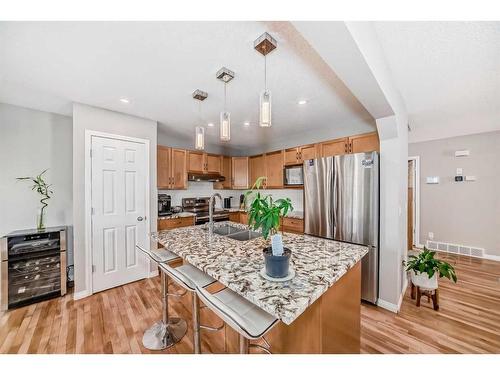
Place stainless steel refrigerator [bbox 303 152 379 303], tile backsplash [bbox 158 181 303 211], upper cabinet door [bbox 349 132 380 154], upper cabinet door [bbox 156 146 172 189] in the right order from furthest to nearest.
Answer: tile backsplash [bbox 158 181 303 211]
upper cabinet door [bbox 156 146 172 189]
upper cabinet door [bbox 349 132 380 154]
stainless steel refrigerator [bbox 303 152 379 303]

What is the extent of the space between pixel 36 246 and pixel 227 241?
240 centimetres

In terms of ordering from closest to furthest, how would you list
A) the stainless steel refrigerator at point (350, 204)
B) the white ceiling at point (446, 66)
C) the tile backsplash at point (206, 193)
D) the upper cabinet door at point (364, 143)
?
the white ceiling at point (446, 66), the stainless steel refrigerator at point (350, 204), the upper cabinet door at point (364, 143), the tile backsplash at point (206, 193)

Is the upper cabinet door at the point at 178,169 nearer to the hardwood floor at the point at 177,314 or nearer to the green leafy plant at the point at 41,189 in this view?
the green leafy plant at the point at 41,189

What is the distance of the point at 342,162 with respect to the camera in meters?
2.50

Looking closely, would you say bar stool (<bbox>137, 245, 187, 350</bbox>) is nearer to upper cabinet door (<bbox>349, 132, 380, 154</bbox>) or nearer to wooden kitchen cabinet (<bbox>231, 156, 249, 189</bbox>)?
upper cabinet door (<bbox>349, 132, 380, 154</bbox>)

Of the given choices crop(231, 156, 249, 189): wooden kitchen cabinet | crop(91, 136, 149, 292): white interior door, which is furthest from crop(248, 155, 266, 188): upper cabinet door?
crop(91, 136, 149, 292): white interior door

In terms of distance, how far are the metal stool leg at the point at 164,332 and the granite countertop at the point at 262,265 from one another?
46 centimetres

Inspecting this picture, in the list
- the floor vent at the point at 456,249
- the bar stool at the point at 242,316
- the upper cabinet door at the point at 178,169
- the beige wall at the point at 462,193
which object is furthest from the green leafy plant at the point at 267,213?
the floor vent at the point at 456,249

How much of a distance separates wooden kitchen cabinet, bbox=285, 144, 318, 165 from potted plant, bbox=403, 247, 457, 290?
1.94 metres

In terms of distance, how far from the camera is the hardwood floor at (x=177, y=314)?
5.41 ft

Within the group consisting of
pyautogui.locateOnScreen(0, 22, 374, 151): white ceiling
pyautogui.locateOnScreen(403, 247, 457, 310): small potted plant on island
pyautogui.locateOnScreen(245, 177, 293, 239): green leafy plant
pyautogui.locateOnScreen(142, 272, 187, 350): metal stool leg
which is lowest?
pyautogui.locateOnScreen(142, 272, 187, 350): metal stool leg

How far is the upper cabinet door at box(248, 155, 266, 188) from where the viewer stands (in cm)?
427
